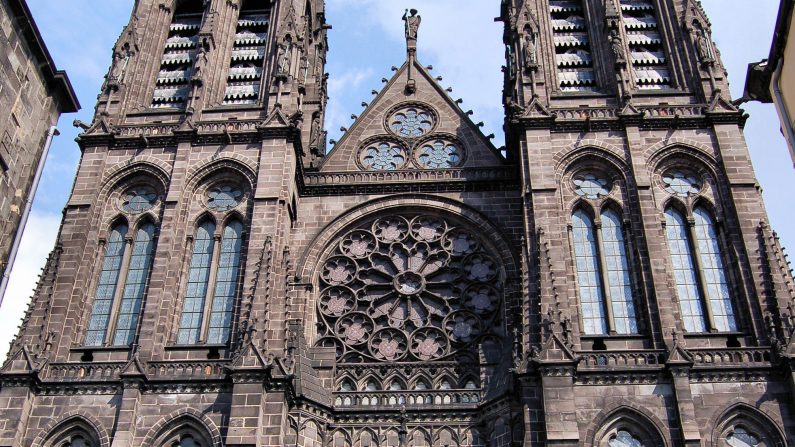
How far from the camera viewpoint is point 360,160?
3134 cm

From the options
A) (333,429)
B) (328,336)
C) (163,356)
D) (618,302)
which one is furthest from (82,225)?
(618,302)

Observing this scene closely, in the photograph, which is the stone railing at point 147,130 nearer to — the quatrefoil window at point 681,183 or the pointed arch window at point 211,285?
the pointed arch window at point 211,285

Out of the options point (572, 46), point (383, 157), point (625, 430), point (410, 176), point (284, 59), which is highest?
point (572, 46)

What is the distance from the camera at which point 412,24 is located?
117 feet

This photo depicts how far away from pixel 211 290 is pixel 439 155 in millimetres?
8814

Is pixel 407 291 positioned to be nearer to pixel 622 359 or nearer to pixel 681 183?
pixel 622 359

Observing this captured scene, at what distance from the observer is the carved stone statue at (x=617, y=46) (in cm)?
3062

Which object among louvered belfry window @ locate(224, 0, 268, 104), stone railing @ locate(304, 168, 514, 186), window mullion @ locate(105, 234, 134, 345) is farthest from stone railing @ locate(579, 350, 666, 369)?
louvered belfry window @ locate(224, 0, 268, 104)

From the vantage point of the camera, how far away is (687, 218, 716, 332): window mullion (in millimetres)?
25141

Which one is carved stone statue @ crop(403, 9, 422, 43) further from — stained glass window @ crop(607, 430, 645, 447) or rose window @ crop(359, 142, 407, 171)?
stained glass window @ crop(607, 430, 645, 447)

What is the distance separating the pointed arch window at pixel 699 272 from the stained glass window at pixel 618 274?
49.2 inches

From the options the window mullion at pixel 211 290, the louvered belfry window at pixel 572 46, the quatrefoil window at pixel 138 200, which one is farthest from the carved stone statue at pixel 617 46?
the quatrefoil window at pixel 138 200

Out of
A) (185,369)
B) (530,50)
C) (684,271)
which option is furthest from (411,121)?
(185,369)

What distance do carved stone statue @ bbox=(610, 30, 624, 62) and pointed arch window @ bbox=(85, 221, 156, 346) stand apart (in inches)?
590
